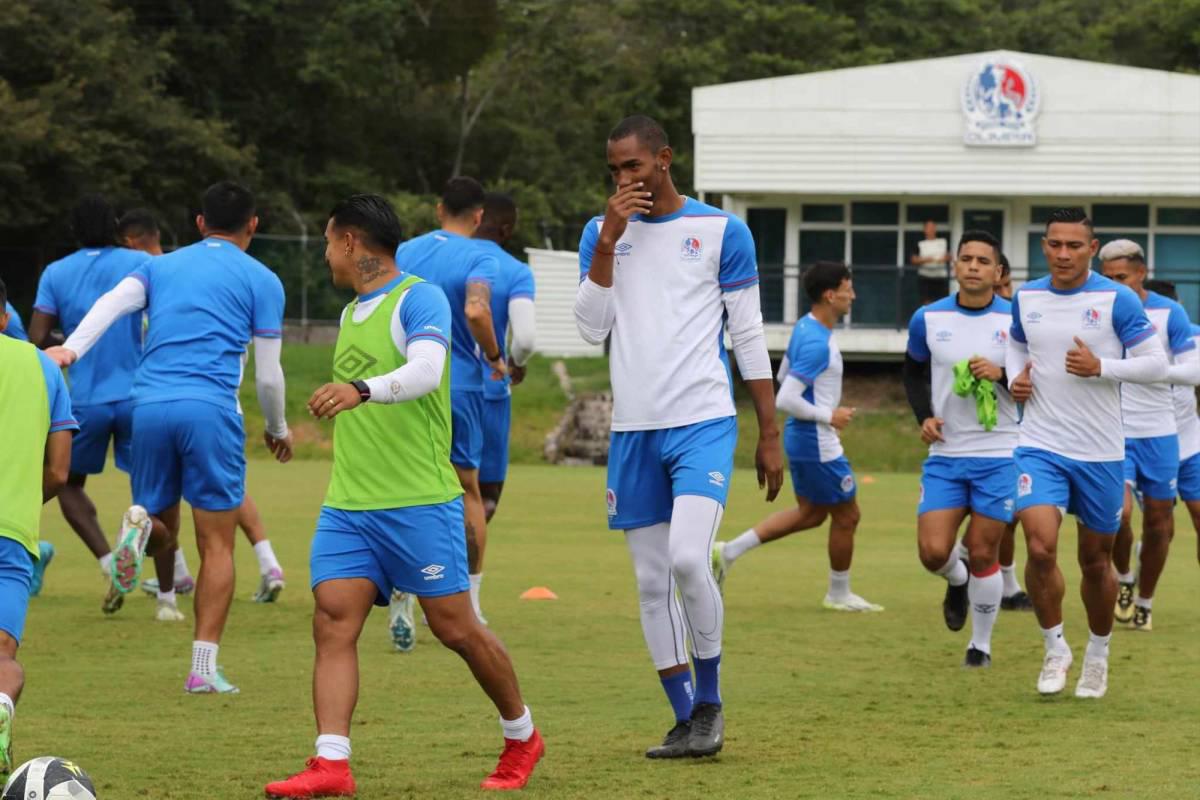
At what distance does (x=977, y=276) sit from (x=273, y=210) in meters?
42.5

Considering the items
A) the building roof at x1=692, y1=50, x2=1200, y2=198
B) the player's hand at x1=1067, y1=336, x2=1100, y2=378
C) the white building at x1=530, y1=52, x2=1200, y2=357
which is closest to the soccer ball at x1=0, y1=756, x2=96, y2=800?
the player's hand at x1=1067, y1=336, x2=1100, y2=378

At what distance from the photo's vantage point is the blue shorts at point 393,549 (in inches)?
262

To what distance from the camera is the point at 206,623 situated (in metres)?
8.89

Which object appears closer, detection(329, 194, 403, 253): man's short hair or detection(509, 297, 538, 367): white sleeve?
detection(329, 194, 403, 253): man's short hair

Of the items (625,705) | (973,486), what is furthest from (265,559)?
(973,486)

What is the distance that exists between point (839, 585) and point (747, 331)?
585cm

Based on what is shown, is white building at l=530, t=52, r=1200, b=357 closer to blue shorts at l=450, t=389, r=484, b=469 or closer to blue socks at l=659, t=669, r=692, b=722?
blue shorts at l=450, t=389, r=484, b=469

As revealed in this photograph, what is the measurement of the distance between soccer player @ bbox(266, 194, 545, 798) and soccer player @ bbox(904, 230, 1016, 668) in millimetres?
4141

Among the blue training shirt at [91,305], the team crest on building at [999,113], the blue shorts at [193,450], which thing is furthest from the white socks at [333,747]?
the team crest on building at [999,113]

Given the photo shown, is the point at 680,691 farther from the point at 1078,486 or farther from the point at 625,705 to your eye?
the point at 1078,486

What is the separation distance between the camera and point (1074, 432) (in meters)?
9.23

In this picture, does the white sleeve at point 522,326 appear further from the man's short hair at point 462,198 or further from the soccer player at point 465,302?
the man's short hair at point 462,198

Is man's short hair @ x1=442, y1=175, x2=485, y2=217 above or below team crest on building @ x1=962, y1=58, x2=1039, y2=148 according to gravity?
above

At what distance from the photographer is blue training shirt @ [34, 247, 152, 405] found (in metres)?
11.9
